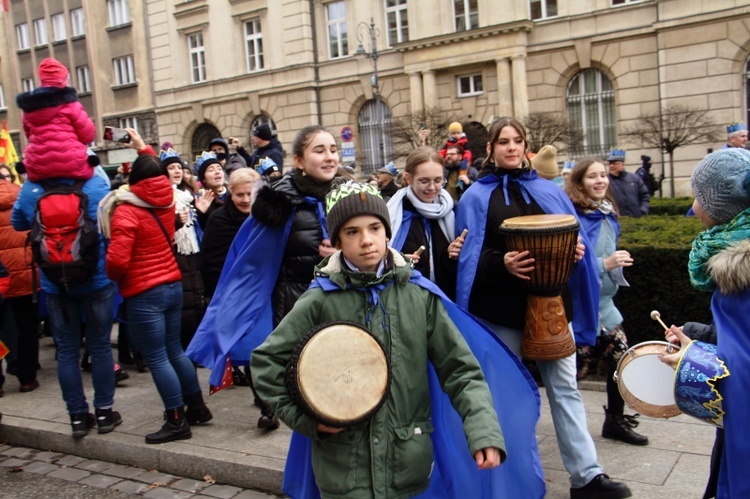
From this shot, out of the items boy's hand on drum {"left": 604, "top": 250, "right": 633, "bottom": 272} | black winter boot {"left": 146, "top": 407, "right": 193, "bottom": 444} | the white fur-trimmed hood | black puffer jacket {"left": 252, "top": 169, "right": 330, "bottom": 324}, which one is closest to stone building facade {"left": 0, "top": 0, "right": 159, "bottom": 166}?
black winter boot {"left": 146, "top": 407, "right": 193, "bottom": 444}

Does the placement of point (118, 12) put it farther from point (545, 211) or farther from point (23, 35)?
point (545, 211)

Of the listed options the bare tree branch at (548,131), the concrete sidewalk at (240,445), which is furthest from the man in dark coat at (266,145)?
the bare tree branch at (548,131)

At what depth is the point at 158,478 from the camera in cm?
508

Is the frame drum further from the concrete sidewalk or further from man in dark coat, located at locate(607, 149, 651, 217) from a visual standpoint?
man in dark coat, located at locate(607, 149, 651, 217)

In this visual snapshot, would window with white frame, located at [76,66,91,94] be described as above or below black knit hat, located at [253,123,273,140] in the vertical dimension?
above

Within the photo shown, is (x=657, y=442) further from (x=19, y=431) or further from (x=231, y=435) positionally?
(x=19, y=431)

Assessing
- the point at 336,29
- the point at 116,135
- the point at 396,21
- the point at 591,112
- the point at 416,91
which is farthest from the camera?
the point at 336,29

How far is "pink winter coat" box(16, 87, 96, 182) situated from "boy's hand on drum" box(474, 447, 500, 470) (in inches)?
164

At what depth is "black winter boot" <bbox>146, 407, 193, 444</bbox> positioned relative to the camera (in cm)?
538

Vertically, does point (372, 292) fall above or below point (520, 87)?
below

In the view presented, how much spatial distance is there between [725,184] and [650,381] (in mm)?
839

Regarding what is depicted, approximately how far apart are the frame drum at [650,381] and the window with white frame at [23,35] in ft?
147

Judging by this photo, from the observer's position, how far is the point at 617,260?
15.7 feet

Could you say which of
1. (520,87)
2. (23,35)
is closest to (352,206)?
(520,87)
